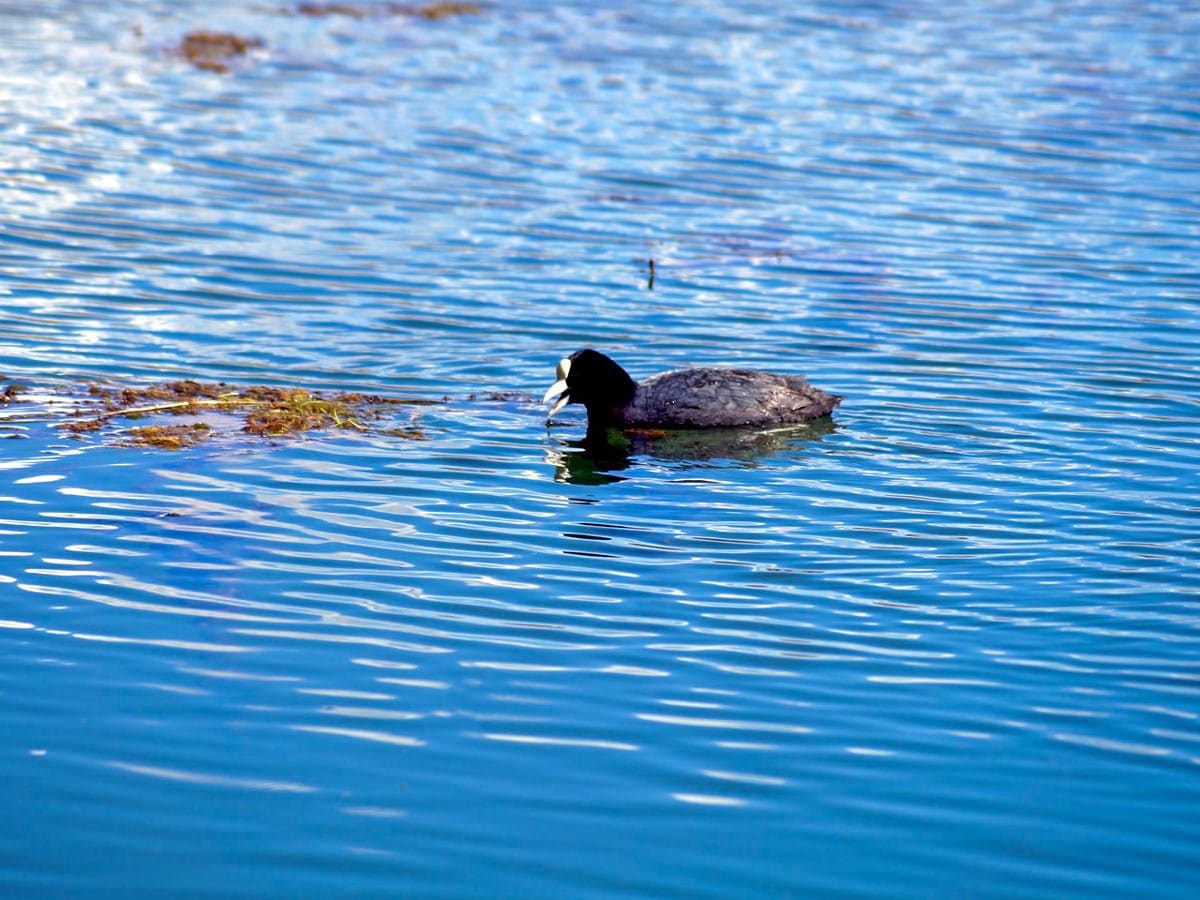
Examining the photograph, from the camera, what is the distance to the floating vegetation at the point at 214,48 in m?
28.8

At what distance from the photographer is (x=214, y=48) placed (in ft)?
98.4

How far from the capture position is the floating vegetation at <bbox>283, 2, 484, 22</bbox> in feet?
116

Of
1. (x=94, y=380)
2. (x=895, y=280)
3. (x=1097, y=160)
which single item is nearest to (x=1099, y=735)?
(x=94, y=380)

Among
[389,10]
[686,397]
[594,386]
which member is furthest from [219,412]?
[389,10]

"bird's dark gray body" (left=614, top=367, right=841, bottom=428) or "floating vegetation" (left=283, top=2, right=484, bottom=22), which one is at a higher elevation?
"floating vegetation" (left=283, top=2, right=484, bottom=22)

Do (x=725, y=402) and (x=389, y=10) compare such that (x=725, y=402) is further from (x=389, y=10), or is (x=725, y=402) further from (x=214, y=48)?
(x=389, y=10)

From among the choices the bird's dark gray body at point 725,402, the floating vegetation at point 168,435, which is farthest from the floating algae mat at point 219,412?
the bird's dark gray body at point 725,402

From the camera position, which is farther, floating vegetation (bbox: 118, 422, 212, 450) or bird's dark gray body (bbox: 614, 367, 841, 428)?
bird's dark gray body (bbox: 614, 367, 841, 428)

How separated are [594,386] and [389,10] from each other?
86.0 feet

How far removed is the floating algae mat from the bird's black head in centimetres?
126

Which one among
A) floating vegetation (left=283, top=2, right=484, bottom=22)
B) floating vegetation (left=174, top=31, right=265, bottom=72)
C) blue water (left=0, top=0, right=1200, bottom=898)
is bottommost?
blue water (left=0, top=0, right=1200, bottom=898)

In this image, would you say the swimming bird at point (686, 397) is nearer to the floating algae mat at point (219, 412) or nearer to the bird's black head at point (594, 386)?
the bird's black head at point (594, 386)

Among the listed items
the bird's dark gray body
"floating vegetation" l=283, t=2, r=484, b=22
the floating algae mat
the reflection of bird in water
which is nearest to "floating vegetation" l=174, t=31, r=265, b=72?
"floating vegetation" l=283, t=2, r=484, b=22

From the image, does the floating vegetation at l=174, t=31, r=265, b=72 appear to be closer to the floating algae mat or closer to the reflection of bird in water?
the floating algae mat
